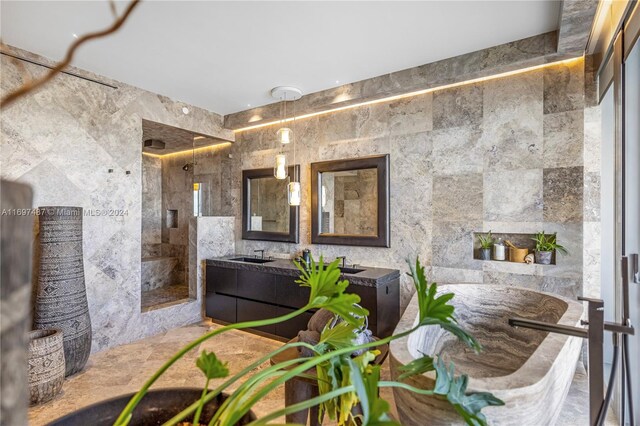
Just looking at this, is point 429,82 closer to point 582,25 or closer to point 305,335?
point 582,25

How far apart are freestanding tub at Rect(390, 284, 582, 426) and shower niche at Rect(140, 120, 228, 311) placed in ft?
10.9

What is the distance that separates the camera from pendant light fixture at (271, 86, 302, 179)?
3.41m

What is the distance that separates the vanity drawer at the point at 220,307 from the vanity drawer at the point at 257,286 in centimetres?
22

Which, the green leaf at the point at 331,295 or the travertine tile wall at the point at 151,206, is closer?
the green leaf at the point at 331,295

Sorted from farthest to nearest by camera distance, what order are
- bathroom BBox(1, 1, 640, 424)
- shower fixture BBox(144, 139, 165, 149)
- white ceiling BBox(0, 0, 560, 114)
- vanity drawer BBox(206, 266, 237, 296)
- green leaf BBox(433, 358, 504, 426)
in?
shower fixture BBox(144, 139, 165, 149) < vanity drawer BBox(206, 266, 237, 296) < bathroom BBox(1, 1, 640, 424) < white ceiling BBox(0, 0, 560, 114) < green leaf BBox(433, 358, 504, 426)

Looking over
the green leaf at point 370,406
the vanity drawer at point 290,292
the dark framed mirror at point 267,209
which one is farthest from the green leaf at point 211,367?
the dark framed mirror at point 267,209

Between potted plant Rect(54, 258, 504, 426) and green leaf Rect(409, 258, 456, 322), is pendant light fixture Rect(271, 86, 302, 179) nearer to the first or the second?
potted plant Rect(54, 258, 504, 426)

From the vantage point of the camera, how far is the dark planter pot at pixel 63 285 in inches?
107

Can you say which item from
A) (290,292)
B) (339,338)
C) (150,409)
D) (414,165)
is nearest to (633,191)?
(414,165)

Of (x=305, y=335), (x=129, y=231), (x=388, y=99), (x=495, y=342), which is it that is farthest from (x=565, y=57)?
(x=129, y=231)

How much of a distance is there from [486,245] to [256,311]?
2637mm

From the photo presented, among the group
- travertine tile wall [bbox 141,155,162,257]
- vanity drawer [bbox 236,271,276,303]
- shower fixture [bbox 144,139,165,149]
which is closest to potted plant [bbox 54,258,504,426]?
vanity drawer [bbox 236,271,276,303]

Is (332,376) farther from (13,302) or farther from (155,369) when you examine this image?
(155,369)

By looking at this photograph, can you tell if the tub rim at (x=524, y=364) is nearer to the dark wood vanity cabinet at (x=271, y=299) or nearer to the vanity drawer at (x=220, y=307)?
the dark wood vanity cabinet at (x=271, y=299)
